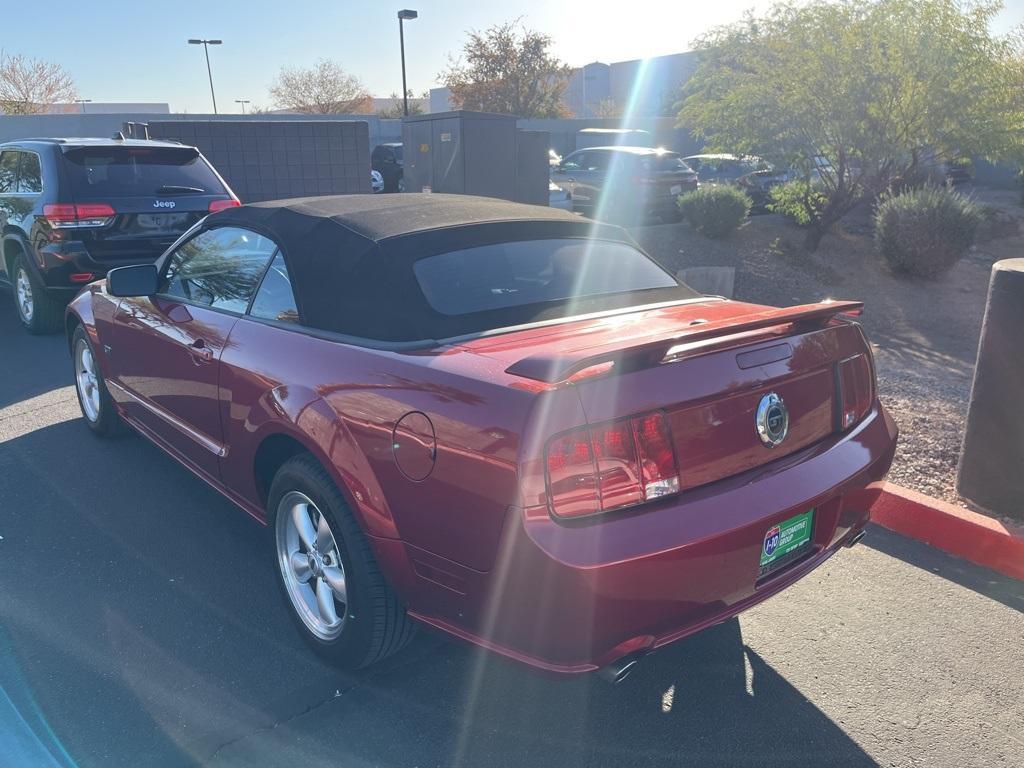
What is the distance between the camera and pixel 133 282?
Result: 13.5 ft

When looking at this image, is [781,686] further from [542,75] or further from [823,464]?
[542,75]

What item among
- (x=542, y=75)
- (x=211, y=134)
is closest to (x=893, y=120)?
(x=211, y=134)

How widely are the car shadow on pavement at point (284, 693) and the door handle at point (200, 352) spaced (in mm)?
908

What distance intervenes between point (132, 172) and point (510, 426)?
6.39 metres

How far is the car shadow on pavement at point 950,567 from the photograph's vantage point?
3.49 m

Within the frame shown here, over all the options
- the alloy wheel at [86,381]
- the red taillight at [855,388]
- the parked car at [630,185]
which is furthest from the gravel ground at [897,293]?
the alloy wheel at [86,381]

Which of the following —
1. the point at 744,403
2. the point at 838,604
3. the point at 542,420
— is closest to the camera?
the point at 542,420

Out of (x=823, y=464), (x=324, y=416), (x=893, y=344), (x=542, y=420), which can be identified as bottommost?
(x=893, y=344)

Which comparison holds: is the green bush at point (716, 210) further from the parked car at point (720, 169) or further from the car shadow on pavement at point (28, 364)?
the car shadow on pavement at point (28, 364)

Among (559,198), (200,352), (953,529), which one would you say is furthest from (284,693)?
(559,198)

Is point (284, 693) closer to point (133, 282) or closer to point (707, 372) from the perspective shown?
point (707, 372)

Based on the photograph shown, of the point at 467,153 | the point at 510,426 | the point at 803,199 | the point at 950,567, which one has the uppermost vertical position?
the point at 467,153

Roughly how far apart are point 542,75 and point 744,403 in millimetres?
42710

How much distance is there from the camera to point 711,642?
124 inches
